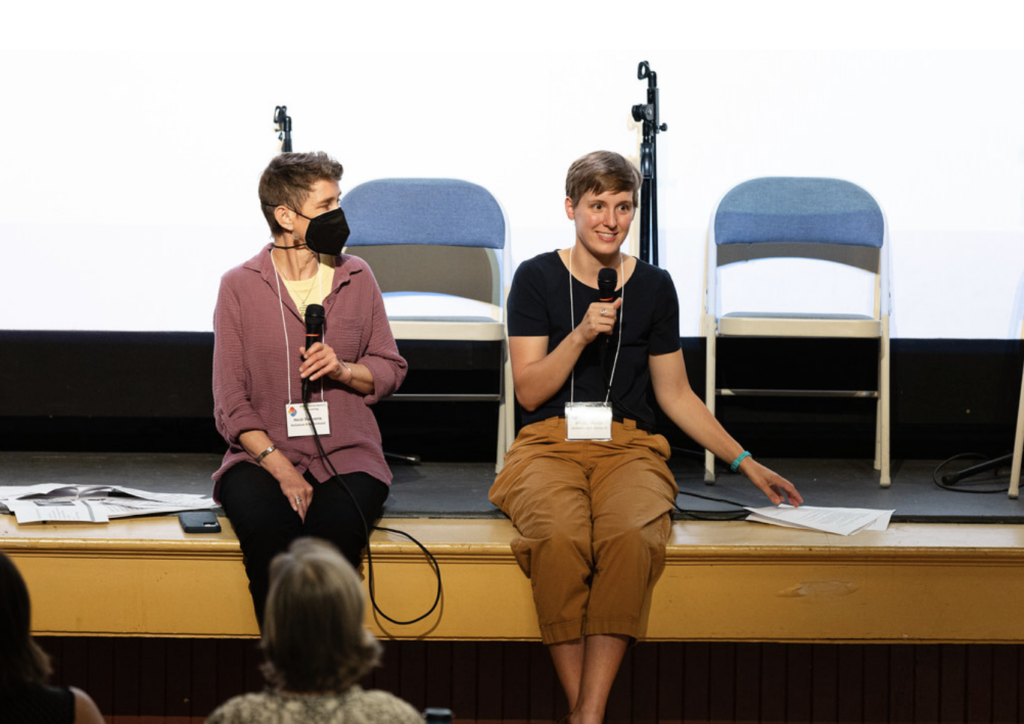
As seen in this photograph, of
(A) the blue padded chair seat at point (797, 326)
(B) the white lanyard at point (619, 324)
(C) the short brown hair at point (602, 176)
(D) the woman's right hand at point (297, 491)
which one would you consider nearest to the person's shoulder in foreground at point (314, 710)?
(D) the woman's right hand at point (297, 491)

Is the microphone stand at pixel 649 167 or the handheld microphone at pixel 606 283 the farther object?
the microphone stand at pixel 649 167

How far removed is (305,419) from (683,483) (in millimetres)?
1087

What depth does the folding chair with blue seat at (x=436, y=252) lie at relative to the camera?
288 centimetres

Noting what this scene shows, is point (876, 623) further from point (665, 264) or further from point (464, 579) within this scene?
point (665, 264)

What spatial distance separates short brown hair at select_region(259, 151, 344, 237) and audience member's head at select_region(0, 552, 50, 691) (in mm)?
1193

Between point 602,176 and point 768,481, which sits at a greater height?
point 602,176

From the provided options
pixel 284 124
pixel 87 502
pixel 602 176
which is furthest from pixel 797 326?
pixel 87 502

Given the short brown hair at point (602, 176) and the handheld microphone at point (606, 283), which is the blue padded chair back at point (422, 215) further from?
the handheld microphone at point (606, 283)

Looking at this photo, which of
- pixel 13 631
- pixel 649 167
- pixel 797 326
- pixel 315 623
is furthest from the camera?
pixel 649 167

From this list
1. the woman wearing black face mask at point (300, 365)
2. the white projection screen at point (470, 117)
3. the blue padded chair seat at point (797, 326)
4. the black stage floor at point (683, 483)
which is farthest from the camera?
the white projection screen at point (470, 117)

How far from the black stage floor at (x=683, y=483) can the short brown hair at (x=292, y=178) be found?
713 mm

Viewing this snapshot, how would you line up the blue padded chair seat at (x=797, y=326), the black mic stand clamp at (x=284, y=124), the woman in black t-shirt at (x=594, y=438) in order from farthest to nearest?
the black mic stand clamp at (x=284, y=124)
the blue padded chair seat at (x=797, y=326)
the woman in black t-shirt at (x=594, y=438)

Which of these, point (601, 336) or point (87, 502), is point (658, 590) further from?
point (87, 502)

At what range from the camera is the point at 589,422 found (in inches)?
83.4
